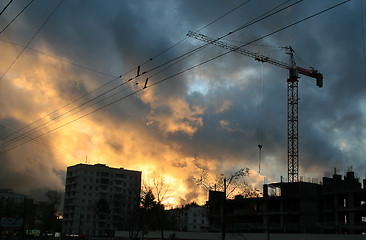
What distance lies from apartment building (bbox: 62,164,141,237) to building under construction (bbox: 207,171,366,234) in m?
50.1

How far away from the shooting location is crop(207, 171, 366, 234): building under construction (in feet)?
244

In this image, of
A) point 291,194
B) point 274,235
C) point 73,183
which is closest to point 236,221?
point 291,194

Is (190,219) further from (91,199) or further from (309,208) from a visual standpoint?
(309,208)

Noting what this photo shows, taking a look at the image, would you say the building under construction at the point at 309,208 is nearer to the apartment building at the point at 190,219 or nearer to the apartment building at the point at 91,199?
the apartment building at the point at 91,199

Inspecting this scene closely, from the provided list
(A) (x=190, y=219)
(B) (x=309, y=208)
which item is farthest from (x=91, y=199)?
(B) (x=309, y=208)

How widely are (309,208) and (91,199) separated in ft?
253

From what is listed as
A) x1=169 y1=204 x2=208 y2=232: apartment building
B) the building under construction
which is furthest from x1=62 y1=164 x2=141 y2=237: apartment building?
the building under construction

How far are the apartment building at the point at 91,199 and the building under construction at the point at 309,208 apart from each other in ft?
164

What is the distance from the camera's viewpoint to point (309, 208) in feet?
267

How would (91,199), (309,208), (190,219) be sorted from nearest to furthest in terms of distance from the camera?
1. (309,208)
2. (91,199)
3. (190,219)

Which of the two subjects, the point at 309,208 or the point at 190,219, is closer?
the point at 309,208

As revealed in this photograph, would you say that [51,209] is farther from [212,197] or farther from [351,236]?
[351,236]

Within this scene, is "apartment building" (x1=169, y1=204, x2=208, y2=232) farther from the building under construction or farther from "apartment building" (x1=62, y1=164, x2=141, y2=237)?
the building under construction

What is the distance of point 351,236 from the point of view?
182 feet
